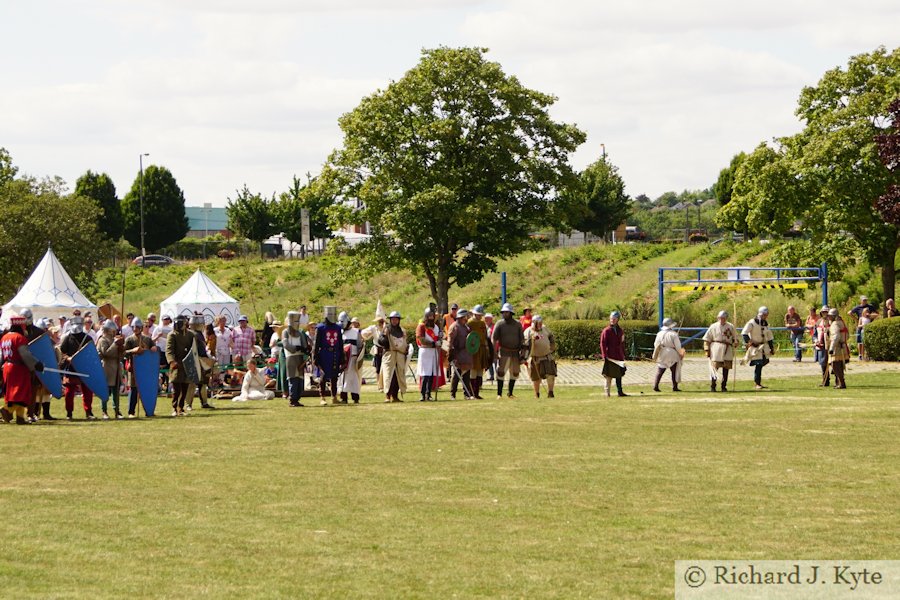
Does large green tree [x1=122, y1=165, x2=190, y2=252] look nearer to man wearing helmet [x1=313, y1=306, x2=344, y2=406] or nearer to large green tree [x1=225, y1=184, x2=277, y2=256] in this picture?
large green tree [x1=225, y1=184, x2=277, y2=256]

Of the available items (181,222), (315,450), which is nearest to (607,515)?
→ (315,450)

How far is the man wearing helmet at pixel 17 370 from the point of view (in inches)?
861

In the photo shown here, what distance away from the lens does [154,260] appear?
89062 millimetres

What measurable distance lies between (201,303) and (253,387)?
1298 cm

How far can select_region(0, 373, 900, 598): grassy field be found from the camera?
975cm

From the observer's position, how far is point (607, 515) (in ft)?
39.9

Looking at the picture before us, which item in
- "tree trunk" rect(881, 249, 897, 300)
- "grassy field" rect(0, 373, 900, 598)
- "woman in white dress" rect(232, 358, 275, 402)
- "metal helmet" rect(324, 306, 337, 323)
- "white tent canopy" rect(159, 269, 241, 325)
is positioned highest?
"tree trunk" rect(881, 249, 897, 300)

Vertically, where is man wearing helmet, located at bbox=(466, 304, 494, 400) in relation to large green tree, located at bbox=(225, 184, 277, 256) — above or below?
below

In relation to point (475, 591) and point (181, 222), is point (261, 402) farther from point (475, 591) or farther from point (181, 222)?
point (181, 222)

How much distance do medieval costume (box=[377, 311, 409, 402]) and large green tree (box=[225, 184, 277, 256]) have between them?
221 feet

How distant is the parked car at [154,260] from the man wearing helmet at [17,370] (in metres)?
63.7

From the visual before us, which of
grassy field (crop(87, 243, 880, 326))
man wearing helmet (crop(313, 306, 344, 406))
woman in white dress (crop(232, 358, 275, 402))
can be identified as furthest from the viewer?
grassy field (crop(87, 243, 880, 326))

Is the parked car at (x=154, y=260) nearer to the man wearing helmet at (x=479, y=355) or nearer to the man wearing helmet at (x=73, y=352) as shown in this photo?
the man wearing helmet at (x=479, y=355)

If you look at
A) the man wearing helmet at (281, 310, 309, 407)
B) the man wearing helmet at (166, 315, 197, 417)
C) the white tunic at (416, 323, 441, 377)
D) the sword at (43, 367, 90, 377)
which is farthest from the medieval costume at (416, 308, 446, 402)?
the sword at (43, 367, 90, 377)
